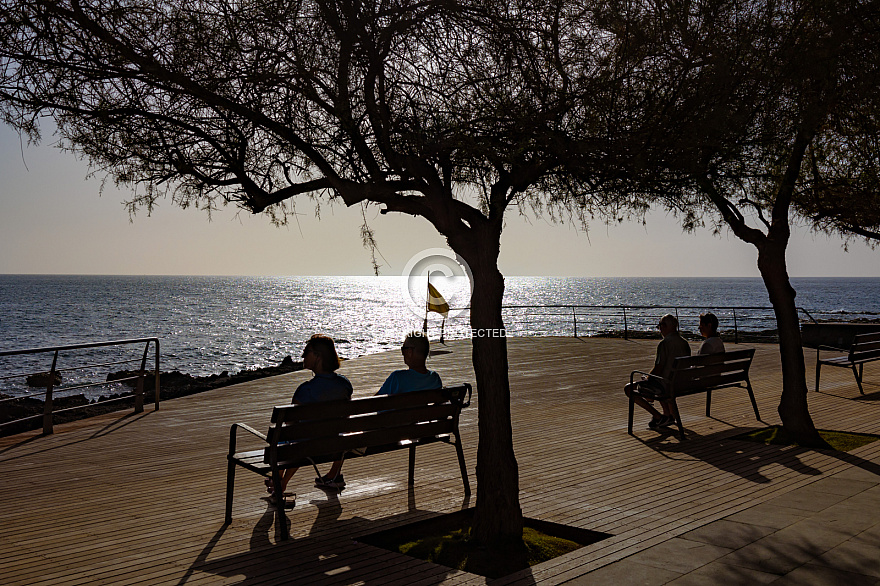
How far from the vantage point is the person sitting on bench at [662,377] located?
8531 mm

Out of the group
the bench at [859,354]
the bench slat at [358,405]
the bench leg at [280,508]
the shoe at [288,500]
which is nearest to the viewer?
the bench leg at [280,508]

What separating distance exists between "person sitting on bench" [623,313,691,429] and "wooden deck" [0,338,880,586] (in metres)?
0.24

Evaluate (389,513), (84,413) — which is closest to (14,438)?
(84,413)

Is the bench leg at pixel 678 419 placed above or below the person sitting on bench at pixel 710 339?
below

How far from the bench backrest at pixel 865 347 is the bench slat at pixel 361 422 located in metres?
7.77

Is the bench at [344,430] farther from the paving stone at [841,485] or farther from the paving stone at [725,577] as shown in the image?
the paving stone at [841,485]

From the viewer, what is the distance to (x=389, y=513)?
5438mm

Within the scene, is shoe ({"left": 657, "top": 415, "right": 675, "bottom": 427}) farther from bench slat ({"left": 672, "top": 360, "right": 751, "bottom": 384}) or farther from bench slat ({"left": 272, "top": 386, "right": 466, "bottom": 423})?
bench slat ({"left": 272, "top": 386, "right": 466, "bottom": 423})

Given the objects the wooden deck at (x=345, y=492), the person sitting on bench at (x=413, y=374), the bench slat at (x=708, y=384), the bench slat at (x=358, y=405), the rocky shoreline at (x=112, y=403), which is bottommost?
the rocky shoreline at (x=112, y=403)

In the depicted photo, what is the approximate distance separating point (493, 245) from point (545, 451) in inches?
131

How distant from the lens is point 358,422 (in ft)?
17.8

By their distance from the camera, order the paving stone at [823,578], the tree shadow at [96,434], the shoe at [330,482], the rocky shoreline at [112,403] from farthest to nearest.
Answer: the rocky shoreline at [112,403] < the tree shadow at [96,434] < the shoe at [330,482] < the paving stone at [823,578]

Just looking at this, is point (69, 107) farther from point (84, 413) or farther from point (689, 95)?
point (84, 413)

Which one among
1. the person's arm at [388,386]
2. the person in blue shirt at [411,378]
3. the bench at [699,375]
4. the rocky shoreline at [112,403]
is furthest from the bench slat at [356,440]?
the rocky shoreline at [112,403]
